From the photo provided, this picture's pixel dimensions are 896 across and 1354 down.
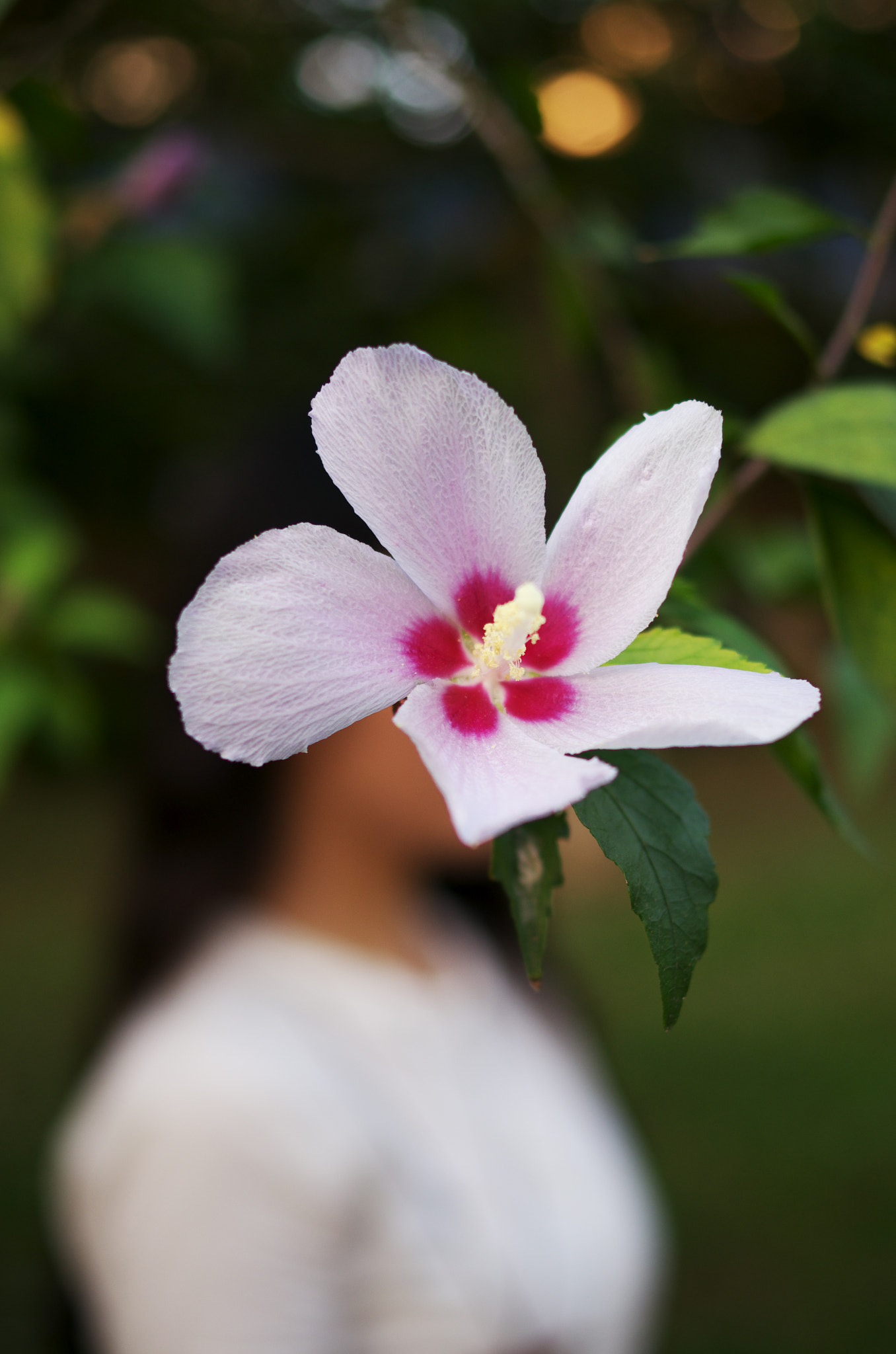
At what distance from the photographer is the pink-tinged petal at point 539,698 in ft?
1.27

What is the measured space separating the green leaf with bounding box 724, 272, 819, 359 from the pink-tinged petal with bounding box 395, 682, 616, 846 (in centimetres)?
29

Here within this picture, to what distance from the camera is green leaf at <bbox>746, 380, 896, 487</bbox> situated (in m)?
0.51

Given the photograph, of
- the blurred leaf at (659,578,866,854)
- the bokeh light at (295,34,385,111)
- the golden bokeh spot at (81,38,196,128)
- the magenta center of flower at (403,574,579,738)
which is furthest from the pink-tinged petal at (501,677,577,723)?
the golden bokeh spot at (81,38,196,128)

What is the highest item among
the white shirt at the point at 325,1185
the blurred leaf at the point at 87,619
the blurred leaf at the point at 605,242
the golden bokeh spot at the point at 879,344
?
the golden bokeh spot at the point at 879,344

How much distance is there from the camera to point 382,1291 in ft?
5.65

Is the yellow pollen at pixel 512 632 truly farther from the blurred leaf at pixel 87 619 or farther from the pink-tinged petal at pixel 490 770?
the blurred leaf at pixel 87 619

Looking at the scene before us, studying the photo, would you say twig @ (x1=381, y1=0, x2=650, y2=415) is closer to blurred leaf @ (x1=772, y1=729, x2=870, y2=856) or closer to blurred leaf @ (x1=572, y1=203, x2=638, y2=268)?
blurred leaf @ (x1=572, y1=203, x2=638, y2=268)

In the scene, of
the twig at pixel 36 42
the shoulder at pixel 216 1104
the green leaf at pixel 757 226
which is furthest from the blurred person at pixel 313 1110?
the green leaf at pixel 757 226

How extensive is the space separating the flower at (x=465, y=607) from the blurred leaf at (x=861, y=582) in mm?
222

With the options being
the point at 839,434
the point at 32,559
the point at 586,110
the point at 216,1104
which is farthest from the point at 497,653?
the point at 586,110

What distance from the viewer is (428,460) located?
1.24 ft

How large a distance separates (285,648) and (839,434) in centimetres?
31

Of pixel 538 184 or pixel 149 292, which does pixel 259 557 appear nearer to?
pixel 538 184

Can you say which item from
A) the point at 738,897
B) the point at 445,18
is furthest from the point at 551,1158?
the point at 738,897
